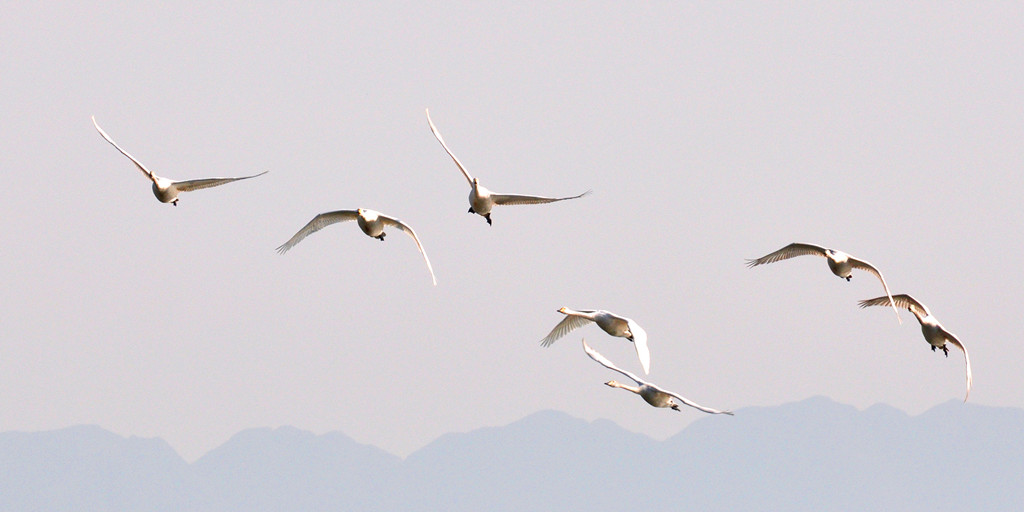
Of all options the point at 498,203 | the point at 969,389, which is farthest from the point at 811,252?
the point at 498,203

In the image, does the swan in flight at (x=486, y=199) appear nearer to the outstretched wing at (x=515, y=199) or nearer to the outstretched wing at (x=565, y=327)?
the outstretched wing at (x=515, y=199)

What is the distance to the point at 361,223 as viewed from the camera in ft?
167

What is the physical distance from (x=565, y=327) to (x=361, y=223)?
11.0 meters

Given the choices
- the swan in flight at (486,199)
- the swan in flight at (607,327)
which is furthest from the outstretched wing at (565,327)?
the swan in flight at (486,199)

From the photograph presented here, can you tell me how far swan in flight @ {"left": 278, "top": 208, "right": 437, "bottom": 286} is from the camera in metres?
50.7

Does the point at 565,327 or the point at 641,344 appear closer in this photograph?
the point at 641,344

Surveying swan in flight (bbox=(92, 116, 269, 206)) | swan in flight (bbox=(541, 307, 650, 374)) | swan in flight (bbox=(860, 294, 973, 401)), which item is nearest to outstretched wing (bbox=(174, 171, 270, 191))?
swan in flight (bbox=(92, 116, 269, 206))

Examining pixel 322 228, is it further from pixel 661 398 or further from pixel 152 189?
pixel 661 398

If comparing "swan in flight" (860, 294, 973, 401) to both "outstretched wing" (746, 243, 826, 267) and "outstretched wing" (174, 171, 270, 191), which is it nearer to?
"outstretched wing" (746, 243, 826, 267)

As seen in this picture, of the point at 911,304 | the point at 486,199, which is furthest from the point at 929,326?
the point at 486,199

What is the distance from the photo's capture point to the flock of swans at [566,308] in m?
50.6

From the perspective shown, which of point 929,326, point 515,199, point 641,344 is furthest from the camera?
point 929,326

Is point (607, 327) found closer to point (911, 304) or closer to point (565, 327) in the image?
point (565, 327)

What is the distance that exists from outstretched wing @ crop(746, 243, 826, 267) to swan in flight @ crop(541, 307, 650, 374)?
699cm
